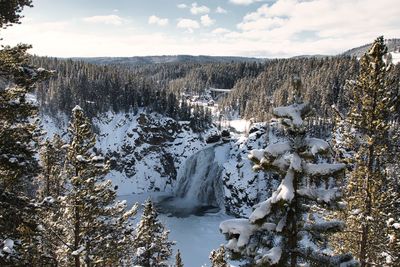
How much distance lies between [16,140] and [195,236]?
211 ft

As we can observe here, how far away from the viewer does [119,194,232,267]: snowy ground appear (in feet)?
201

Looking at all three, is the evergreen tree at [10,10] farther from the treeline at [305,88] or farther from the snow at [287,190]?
the treeline at [305,88]

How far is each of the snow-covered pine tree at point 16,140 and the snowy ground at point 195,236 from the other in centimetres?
4944

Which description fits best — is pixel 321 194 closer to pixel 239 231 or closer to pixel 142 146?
pixel 239 231

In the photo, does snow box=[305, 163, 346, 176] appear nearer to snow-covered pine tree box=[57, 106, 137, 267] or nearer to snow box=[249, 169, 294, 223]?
snow box=[249, 169, 294, 223]

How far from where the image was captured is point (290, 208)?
8.90m

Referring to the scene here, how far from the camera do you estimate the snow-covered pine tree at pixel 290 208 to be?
8422 millimetres

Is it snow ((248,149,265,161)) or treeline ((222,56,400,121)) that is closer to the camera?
snow ((248,149,265,161))

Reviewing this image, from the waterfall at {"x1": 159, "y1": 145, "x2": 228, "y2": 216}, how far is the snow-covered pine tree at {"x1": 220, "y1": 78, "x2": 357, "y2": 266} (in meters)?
78.8

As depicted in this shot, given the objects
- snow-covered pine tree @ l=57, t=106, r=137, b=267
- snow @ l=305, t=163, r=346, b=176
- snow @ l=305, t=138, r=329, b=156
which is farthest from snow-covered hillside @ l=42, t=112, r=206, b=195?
snow @ l=305, t=138, r=329, b=156

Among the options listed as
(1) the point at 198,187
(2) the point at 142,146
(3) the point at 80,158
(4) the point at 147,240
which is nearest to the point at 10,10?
(3) the point at 80,158

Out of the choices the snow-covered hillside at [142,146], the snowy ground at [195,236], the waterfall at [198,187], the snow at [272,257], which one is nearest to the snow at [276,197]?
the snow at [272,257]

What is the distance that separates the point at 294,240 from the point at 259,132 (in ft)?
294

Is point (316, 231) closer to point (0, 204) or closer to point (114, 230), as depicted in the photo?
point (0, 204)
